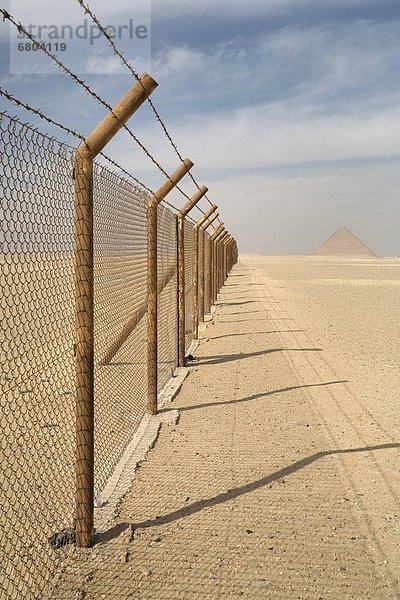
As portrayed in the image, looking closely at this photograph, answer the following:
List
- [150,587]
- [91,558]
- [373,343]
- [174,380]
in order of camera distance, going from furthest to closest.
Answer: [373,343], [174,380], [91,558], [150,587]

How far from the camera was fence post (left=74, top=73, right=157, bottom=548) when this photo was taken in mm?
3195

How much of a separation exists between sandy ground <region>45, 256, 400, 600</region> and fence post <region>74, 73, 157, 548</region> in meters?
0.26

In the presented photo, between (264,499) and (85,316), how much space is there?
5.31 ft

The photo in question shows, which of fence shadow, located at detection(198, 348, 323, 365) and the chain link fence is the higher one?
the chain link fence

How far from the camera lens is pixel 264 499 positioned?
12.7ft

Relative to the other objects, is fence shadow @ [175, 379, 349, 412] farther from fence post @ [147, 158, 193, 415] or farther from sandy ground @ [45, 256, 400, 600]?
fence post @ [147, 158, 193, 415]

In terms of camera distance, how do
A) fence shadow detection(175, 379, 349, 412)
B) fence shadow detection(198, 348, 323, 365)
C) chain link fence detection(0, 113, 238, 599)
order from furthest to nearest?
fence shadow detection(198, 348, 323, 365) < fence shadow detection(175, 379, 349, 412) < chain link fence detection(0, 113, 238, 599)

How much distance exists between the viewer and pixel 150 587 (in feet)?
9.41

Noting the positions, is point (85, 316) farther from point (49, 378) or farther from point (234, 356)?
point (234, 356)

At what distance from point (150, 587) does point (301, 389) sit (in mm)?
4210

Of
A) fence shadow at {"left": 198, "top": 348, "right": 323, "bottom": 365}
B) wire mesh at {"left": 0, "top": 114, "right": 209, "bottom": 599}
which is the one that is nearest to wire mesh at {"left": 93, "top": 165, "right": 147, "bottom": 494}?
wire mesh at {"left": 0, "top": 114, "right": 209, "bottom": 599}

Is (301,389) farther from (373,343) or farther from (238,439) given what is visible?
(373,343)

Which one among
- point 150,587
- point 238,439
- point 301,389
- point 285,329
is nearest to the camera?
point 150,587

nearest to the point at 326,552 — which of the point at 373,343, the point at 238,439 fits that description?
the point at 238,439
